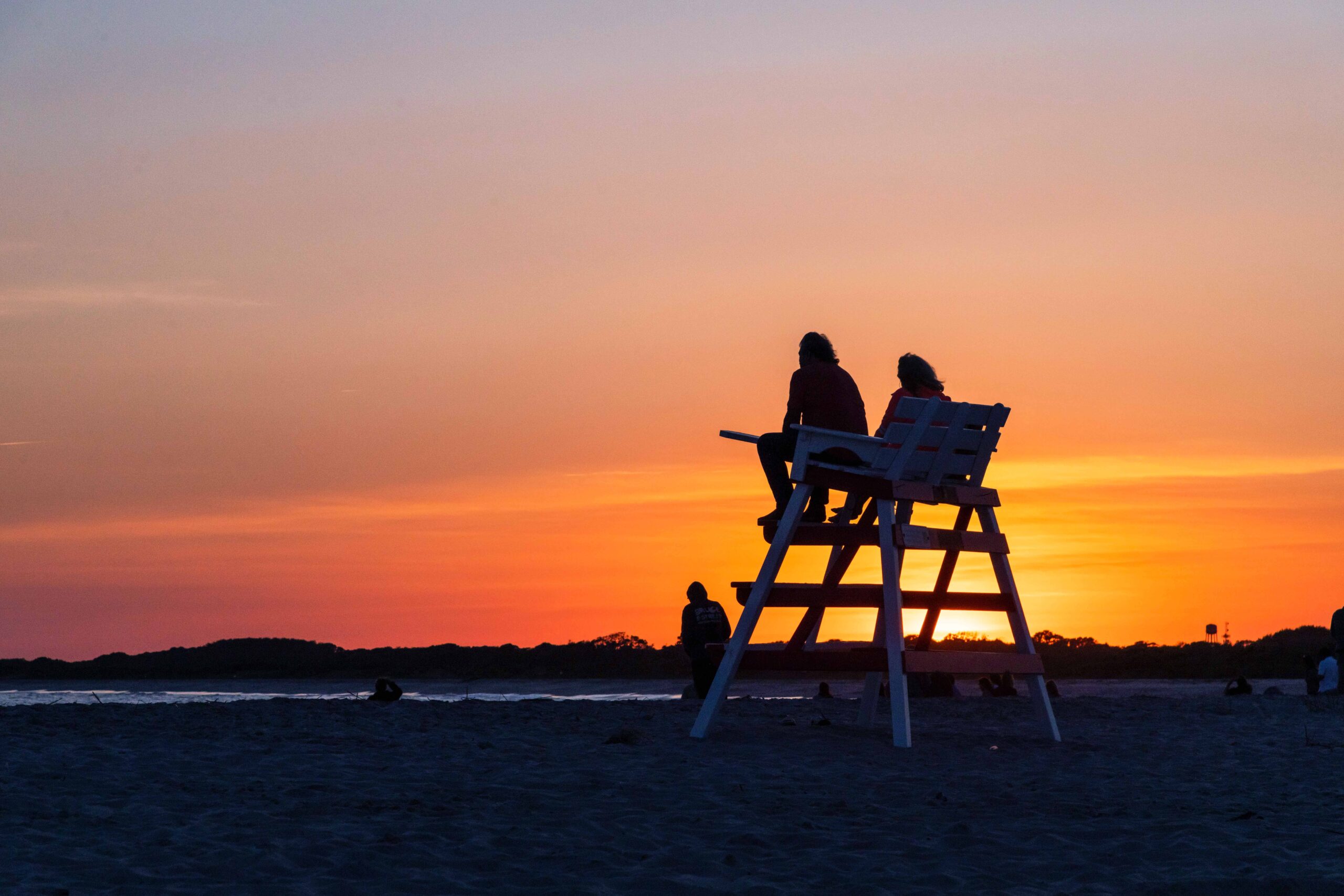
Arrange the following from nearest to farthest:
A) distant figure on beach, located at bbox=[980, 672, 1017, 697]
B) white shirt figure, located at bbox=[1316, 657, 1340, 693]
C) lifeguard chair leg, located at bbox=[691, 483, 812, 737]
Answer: lifeguard chair leg, located at bbox=[691, 483, 812, 737]
distant figure on beach, located at bbox=[980, 672, 1017, 697]
white shirt figure, located at bbox=[1316, 657, 1340, 693]

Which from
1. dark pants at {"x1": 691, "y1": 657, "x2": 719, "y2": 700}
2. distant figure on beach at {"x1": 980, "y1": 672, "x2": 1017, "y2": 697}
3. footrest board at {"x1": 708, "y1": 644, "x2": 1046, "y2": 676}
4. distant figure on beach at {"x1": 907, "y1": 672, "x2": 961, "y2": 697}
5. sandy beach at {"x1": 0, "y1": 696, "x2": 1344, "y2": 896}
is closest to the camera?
sandy beach at {"x1": 0, "y1": 696, "x2": 1344, "y2": 896}

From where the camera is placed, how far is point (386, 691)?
17812mm

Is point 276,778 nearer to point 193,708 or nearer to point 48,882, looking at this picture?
point 48,882

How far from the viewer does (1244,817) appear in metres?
7.38

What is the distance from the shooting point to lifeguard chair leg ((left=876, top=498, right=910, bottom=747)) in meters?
10.2

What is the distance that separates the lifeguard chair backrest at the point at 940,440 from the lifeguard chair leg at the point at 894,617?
0.37 meters

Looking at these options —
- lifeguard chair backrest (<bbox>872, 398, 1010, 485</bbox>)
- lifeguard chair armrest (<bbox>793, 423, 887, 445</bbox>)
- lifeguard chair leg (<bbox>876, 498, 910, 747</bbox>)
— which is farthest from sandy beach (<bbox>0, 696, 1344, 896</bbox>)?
lifeguard chair armrest (<bbox>793, 423, 887, 445</bbox>)

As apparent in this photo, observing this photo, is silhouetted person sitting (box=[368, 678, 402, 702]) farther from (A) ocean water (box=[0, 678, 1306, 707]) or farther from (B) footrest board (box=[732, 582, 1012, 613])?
(B) footrest board (box=[732, 582, 1012, 613])

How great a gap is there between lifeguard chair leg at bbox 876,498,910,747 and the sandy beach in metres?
0.30

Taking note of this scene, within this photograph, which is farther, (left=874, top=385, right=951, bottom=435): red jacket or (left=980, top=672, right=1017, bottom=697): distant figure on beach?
(left=980, top=672, right=1017, bottom=697): distant figure on beach

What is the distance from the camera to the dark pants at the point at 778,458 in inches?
425

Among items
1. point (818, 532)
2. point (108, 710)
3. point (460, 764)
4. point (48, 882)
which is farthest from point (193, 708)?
point (48, 882)

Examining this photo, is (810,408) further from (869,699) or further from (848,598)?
(869,699)

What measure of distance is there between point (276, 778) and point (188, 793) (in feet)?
2.37
